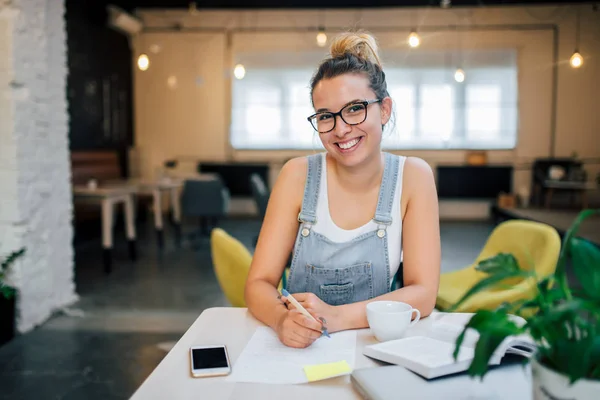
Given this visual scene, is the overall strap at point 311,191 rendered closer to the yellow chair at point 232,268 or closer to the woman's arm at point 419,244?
the woman's arm at point 419,244

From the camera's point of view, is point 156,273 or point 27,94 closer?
point 27,94

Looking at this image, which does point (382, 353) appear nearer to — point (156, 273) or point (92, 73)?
point (156, 273)

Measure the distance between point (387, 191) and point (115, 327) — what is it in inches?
107

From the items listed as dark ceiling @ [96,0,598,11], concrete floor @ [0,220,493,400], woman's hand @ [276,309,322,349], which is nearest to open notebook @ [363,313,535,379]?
woman's hand @ [276,309,322,349]

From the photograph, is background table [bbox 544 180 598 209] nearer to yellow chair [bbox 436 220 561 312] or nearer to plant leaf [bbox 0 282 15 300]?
yellow chair [bbox 436 220 561 312]

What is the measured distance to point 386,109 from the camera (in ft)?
5.41

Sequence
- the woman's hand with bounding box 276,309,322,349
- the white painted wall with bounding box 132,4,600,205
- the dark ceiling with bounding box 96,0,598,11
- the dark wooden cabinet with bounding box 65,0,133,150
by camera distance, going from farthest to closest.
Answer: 1. the white painted wall with bounding box 132,4,600,205
2. the dark ceiling with bounding box 96,0,598,11
3. the dark wooden cabinet with bounding box 65,0,133,150
4. the woman's hand with bounding box 276,309,322,349

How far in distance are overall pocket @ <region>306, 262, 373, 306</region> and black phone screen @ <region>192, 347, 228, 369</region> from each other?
1.77ft

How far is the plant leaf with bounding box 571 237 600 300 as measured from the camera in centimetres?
63

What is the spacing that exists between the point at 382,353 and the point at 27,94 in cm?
324

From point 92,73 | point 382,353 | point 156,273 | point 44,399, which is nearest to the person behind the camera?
point 382,353

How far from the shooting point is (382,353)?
105 centimetres

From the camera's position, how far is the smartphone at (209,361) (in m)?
1.00

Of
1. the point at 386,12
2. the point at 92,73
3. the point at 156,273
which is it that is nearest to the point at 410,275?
the point at 156,273
